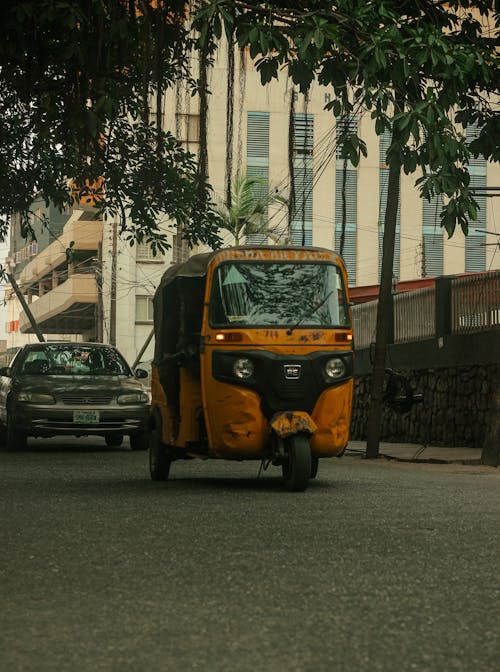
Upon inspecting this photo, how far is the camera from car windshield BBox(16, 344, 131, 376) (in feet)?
70.3

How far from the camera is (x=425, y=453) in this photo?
21.8 meters

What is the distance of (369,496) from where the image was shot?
Result: 12156 millimetres

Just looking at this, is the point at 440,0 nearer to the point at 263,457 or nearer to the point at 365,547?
→ the point at 263,457

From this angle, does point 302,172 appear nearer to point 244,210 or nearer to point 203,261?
point 244,210

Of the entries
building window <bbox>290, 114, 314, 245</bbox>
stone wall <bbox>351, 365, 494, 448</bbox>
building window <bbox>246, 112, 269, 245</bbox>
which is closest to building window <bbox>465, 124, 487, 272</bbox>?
building window <bbox>290, 114, 314, 245</bbox>

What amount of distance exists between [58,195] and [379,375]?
7.34 meters

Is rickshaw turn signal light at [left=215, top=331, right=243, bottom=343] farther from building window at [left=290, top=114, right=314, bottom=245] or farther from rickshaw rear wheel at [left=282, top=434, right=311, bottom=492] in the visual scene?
building window at [left=290, top=114, right=314, bottom=245]

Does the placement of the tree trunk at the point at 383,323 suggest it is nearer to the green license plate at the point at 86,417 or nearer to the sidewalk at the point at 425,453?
the sidewalk at the point at 425,453

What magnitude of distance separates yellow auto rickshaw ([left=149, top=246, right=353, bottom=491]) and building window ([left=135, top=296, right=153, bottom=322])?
50268 millimetres

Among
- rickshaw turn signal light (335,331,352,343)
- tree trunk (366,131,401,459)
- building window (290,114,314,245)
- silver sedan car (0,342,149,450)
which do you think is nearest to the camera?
rickshaw turn signal light (335,331,352,343)

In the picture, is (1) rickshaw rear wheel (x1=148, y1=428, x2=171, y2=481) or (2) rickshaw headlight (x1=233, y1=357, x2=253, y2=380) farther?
(1) rickshaw rear wheel (x1=148, y1=428, x2=171, y2=481)

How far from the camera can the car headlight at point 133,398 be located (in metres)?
20.5

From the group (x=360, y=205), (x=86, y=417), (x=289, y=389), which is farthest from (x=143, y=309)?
(x=289, y=389)

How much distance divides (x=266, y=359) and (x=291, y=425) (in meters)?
0.71
